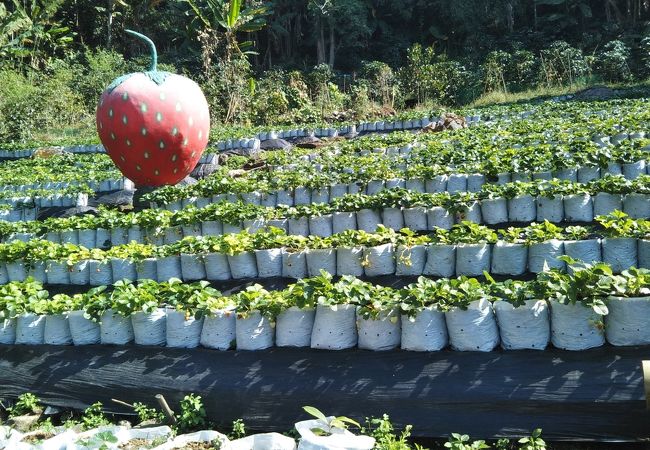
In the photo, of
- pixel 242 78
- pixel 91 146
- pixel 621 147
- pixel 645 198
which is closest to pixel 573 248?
pixel 645 198

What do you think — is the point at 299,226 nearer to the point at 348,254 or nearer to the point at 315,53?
the point at 348,254

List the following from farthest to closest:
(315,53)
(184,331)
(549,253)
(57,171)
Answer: (315,53) < (57,171) < (549,253) < (184,331)

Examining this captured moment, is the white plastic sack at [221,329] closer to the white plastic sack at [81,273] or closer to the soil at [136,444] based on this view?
the soil at [136,444]

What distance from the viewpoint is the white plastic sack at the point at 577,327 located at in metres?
3.63

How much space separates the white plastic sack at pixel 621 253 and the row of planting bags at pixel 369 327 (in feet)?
5.15

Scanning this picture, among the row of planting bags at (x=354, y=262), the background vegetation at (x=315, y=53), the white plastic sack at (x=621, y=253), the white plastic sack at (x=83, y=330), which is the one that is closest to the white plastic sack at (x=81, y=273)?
the row of planting bags at (x=354, y=262)

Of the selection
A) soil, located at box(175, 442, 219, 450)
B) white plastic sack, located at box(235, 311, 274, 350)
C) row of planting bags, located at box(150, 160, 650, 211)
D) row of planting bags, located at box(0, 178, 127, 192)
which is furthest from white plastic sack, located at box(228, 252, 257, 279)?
row of planting bags, located at box(0, 178, 127, 192)

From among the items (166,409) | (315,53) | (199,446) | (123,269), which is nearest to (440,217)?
(123,269)

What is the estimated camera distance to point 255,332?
4.37 meters

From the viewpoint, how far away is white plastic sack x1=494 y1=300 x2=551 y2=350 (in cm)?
376

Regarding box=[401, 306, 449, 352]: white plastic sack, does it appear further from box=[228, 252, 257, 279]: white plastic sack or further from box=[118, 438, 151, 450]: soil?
box=[228, 252, 257, 279]: white plastic sack

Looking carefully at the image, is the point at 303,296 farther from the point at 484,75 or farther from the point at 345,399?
the point at 484,75

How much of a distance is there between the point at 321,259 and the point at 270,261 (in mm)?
589

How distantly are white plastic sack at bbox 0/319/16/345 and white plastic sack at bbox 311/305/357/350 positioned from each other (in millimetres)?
2773
